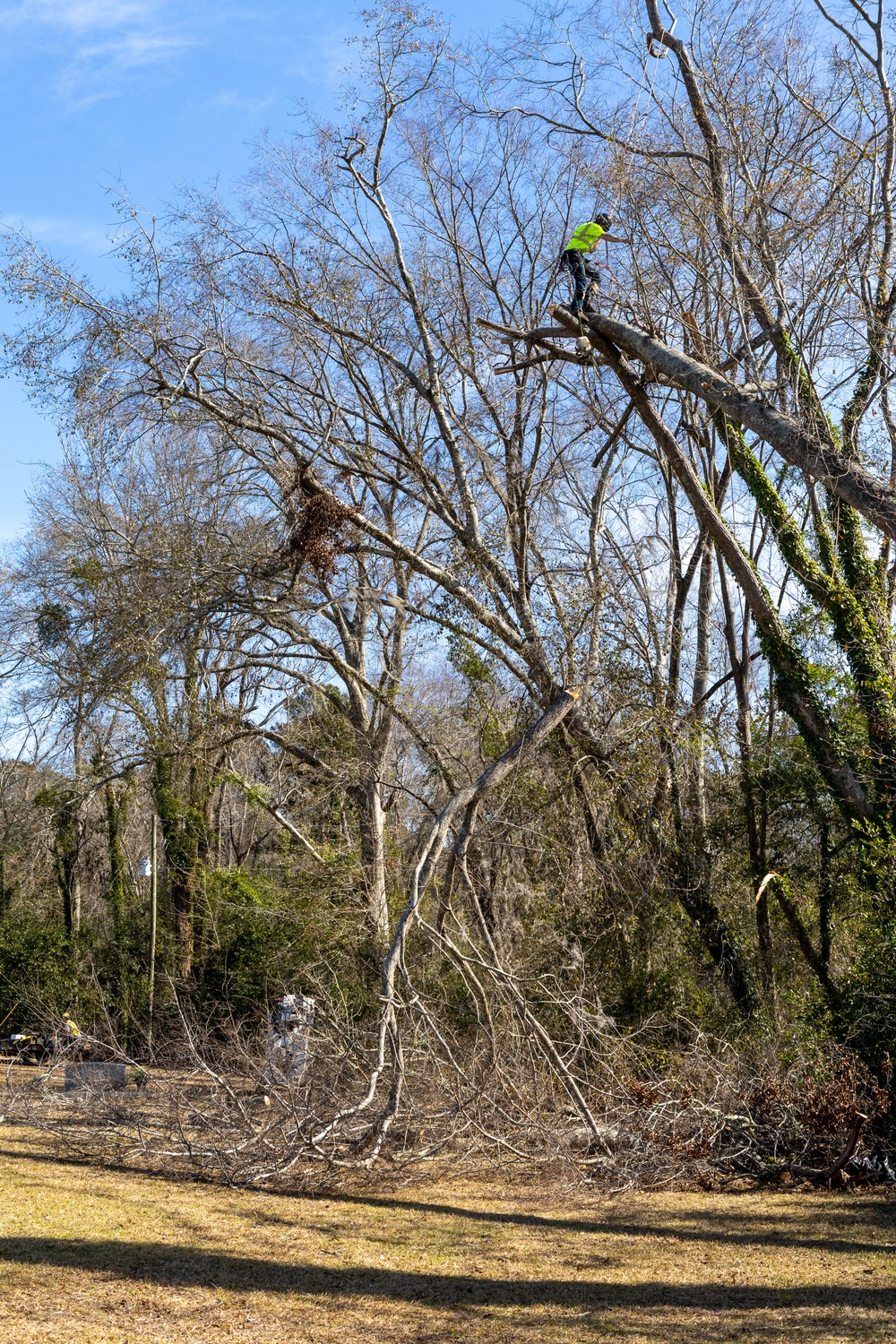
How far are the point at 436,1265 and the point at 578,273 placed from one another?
328 inches

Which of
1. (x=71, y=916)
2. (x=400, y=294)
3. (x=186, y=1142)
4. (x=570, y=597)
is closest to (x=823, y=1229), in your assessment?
(x=186, y=1142)

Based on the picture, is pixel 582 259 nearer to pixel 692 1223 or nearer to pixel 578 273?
pixel 578 273

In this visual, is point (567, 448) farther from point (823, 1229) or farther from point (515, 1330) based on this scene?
point (515, 1330)

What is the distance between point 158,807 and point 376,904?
20.0 ft

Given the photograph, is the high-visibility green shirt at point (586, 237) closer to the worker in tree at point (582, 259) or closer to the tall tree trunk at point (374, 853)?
the worker in tree at point (582, 259)

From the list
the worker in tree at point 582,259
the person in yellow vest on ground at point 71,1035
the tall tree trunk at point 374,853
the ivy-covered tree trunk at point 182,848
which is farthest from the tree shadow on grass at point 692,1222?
the ivy-covered tree trunk at point 182,848

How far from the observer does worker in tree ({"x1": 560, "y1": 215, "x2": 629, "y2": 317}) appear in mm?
9875

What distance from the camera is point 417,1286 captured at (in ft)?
20.1

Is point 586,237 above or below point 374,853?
above

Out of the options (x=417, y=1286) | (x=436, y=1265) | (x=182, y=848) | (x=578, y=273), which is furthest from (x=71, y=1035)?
(x=182, y=848)

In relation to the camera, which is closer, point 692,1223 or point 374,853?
point 692,1223

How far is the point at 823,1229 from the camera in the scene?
290 inches

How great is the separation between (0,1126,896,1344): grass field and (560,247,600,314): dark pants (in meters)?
7.77

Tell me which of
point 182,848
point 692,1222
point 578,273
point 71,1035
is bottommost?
point 692,1222
